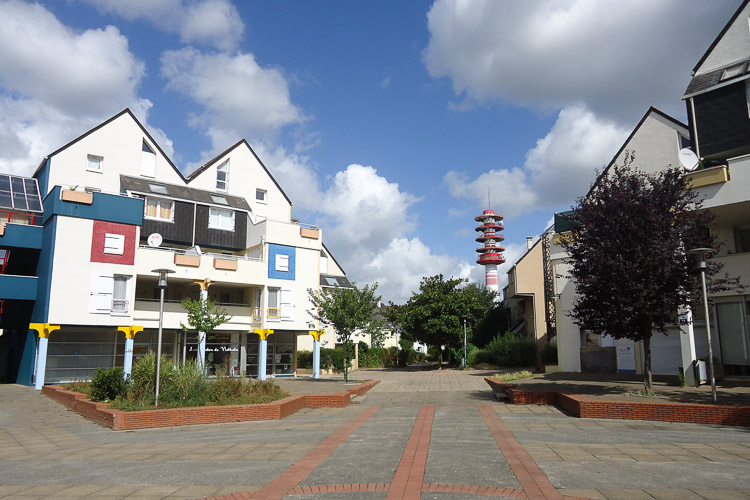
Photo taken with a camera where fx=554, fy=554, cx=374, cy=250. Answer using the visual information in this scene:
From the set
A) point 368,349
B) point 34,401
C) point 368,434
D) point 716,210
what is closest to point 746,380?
point 716,210

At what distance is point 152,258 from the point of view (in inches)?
1180

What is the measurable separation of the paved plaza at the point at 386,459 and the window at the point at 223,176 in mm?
28235

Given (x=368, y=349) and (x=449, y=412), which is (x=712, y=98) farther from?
(x=368, y=349)

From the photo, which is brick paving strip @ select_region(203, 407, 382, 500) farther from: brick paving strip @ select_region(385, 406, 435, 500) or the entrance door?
the entrance door

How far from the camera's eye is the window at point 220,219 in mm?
36312

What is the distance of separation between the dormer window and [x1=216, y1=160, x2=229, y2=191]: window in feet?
102

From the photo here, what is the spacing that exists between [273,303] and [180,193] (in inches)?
370

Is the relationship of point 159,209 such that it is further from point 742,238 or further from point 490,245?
point 490,245

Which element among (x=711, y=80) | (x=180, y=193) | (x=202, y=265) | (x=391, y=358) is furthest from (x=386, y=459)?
(x=391, y=358)

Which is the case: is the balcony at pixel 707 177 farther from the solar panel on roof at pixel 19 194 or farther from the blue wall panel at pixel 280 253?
the solar panel on roof at pixel 19 194

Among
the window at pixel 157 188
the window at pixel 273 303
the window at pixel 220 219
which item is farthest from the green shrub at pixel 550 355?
the window at pixel 157 188

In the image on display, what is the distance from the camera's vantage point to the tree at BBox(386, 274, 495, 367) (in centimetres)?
3975

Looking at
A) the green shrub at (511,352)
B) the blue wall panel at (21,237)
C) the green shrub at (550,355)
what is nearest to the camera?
the blue wall panel at (21,237)

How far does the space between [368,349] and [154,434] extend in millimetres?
39664
